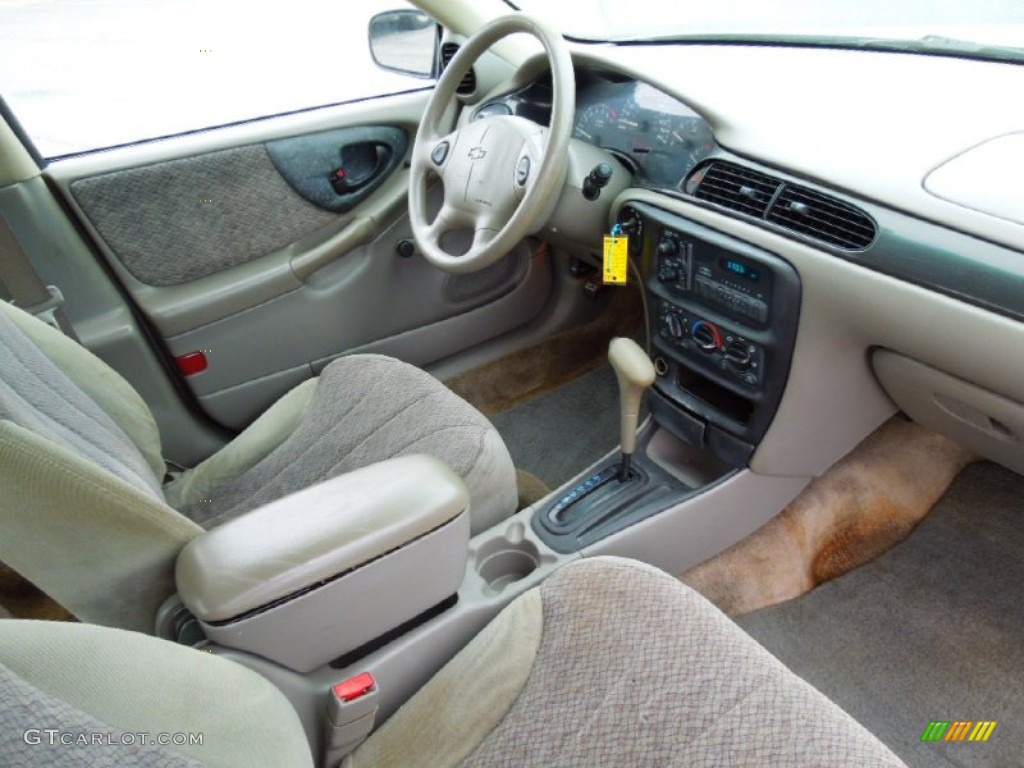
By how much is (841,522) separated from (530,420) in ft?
2.72

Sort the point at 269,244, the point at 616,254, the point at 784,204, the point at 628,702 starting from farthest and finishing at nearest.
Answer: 1. the point at 269,244
2. the point at 616,254
3. the point at 784,204
4. the point at 628,702

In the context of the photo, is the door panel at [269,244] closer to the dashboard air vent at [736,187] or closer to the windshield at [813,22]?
the windshield at [813,22]

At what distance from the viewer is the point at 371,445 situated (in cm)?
126

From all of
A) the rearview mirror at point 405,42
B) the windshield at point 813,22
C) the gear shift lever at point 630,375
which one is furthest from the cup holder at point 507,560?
the rearview mirror at point 405,42

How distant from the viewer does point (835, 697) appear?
1.35m

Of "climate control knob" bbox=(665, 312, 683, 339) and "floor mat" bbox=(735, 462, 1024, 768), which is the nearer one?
"floor mat" bbox=(735, 462, 1024, 768)

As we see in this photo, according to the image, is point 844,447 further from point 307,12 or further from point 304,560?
point 307,12

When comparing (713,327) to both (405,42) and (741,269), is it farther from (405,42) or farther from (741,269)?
(405,42)

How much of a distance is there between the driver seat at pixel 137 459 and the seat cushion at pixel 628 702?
32 centimetres

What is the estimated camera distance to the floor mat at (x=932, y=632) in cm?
131

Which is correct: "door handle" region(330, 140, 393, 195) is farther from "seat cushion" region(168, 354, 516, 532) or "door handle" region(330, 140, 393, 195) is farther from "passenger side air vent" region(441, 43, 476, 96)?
"seat cushion" region(168, 354, 516, 532)

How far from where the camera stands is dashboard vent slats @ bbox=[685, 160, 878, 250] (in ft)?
3.57

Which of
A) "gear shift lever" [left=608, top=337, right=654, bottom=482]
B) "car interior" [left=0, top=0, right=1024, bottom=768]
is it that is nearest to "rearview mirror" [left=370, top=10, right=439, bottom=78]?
"car interior" [left=0, top=0, right=1024, bottom=768]

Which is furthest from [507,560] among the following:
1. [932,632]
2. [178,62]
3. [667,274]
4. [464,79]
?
[178,62]
